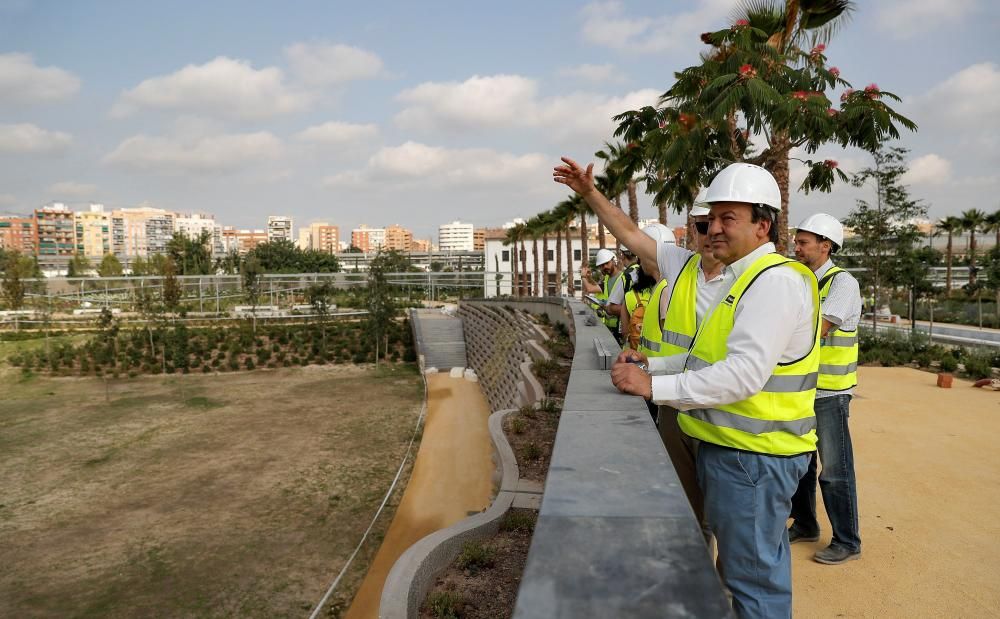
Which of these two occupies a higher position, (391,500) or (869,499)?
(869,499)

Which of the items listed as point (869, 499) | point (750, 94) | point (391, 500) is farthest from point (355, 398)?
point (869, 499)

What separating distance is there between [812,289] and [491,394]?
16.4 meters

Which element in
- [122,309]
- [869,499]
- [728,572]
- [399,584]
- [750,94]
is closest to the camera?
[728,572]

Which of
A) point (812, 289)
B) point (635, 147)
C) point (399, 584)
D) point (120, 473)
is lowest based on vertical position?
point (120, 473)

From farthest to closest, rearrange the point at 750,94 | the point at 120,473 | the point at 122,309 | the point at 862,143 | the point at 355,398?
the point at 122,309, the point at 355,398, the point at 120,473, the point at 862,143, the point at 750,94

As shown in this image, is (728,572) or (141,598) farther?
(141,598)

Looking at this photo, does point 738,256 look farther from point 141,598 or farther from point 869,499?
point 141,598

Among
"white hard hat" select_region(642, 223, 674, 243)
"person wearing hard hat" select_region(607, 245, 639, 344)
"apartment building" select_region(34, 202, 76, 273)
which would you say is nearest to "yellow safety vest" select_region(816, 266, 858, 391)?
"white hard hat" select_region(642, 223, 674, 243)

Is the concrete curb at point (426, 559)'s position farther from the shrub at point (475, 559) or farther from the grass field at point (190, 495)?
the grass field at point (190, 495)

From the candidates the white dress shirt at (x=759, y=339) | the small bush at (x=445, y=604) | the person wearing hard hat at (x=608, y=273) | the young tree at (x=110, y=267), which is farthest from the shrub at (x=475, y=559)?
the young tree at (x=110, y=267)

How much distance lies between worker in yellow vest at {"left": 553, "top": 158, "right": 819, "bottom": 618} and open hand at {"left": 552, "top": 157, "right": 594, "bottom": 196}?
984 mm

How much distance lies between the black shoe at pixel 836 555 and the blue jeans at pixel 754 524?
208 centimetres

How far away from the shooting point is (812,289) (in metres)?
2.09

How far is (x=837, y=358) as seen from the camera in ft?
12.6
